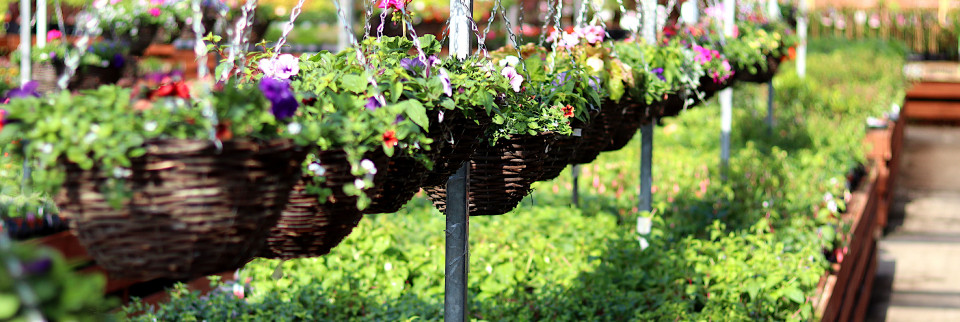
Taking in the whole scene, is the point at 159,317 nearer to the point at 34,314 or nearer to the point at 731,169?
the point at 34,314

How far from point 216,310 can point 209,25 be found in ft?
10.4

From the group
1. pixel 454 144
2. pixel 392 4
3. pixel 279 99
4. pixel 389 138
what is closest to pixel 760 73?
pixel 392 4

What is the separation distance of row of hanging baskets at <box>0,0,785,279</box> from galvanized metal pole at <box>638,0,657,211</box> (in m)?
1.40

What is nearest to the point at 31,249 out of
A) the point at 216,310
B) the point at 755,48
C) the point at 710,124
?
the point at 216,310

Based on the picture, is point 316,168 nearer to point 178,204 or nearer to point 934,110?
point 178,204

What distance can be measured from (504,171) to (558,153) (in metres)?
0.25

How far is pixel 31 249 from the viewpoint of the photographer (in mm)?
986

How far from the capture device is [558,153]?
2.44 metres

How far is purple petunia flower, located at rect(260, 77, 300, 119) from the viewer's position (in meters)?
1.31

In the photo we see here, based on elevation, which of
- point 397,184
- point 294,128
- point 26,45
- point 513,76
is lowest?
point 397,184

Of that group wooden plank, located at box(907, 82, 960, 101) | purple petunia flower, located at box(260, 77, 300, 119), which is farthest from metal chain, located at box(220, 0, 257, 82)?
wooden plank, located at box(907, 82, 960, 101)

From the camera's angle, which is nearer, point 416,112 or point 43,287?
point 43,287

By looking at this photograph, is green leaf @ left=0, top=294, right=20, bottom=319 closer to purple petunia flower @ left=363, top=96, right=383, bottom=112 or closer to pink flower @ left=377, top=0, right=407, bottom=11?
purple petunia flower @ left=363, top=96, right=383, bottom=112

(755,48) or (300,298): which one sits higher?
(755,48)
